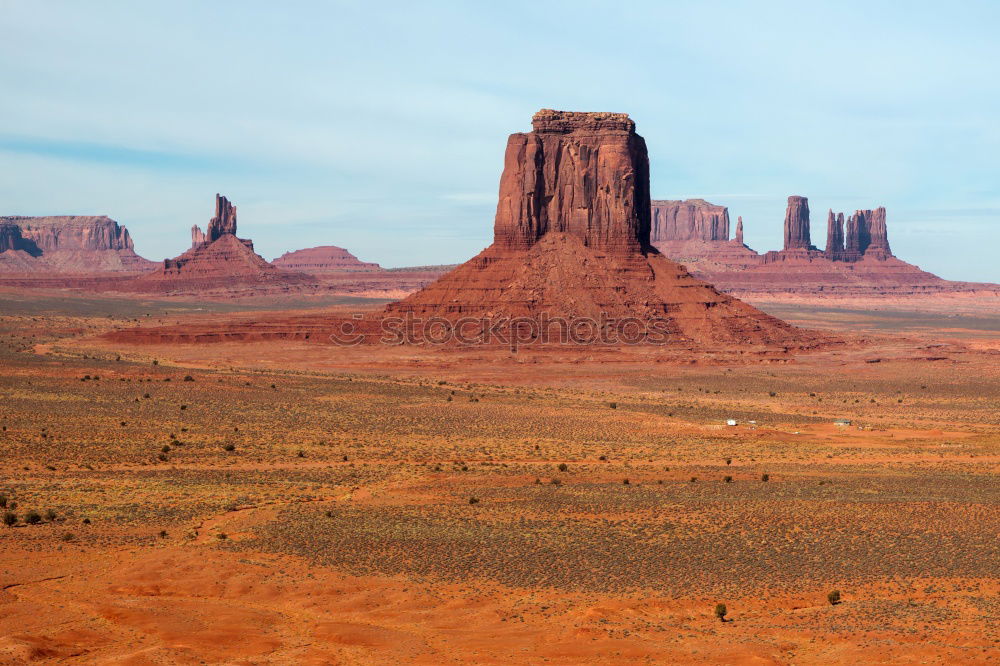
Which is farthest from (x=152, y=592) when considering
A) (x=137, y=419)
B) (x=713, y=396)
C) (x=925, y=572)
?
(x=713, y=396)

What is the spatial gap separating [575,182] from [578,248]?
6.37 m

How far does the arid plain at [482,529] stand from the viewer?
2020 centimetres

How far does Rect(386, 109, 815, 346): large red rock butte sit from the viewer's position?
100 m

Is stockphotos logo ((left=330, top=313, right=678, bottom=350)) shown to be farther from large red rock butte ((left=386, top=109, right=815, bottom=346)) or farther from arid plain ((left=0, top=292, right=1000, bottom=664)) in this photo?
arid plain ((left=0, top=292, right=1000, bottom=664))

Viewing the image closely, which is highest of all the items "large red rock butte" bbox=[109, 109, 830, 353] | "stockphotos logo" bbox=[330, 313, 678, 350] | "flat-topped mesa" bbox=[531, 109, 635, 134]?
"flat-topped mesa" bbox=[531, 109, 635, 134]

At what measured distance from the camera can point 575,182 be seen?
103875 millimetres

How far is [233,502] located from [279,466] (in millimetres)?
6941

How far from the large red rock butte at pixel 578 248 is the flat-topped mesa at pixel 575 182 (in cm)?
10

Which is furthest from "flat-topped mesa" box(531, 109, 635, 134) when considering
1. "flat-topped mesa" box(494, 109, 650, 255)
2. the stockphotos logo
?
the stockphotos logo

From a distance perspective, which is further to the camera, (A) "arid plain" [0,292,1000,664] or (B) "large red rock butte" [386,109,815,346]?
(B) "large red rock butte" [386,109,815,346]

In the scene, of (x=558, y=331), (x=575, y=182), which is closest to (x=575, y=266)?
(x=558, y=331)

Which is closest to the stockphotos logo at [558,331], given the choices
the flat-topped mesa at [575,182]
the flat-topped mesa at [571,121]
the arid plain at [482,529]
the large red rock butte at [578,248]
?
the large red rock butte at [578,248]

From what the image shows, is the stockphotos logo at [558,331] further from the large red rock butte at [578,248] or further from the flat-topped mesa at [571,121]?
the flat-topped mesa at [571,121]

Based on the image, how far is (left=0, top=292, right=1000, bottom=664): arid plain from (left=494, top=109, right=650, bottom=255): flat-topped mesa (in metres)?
42.5
